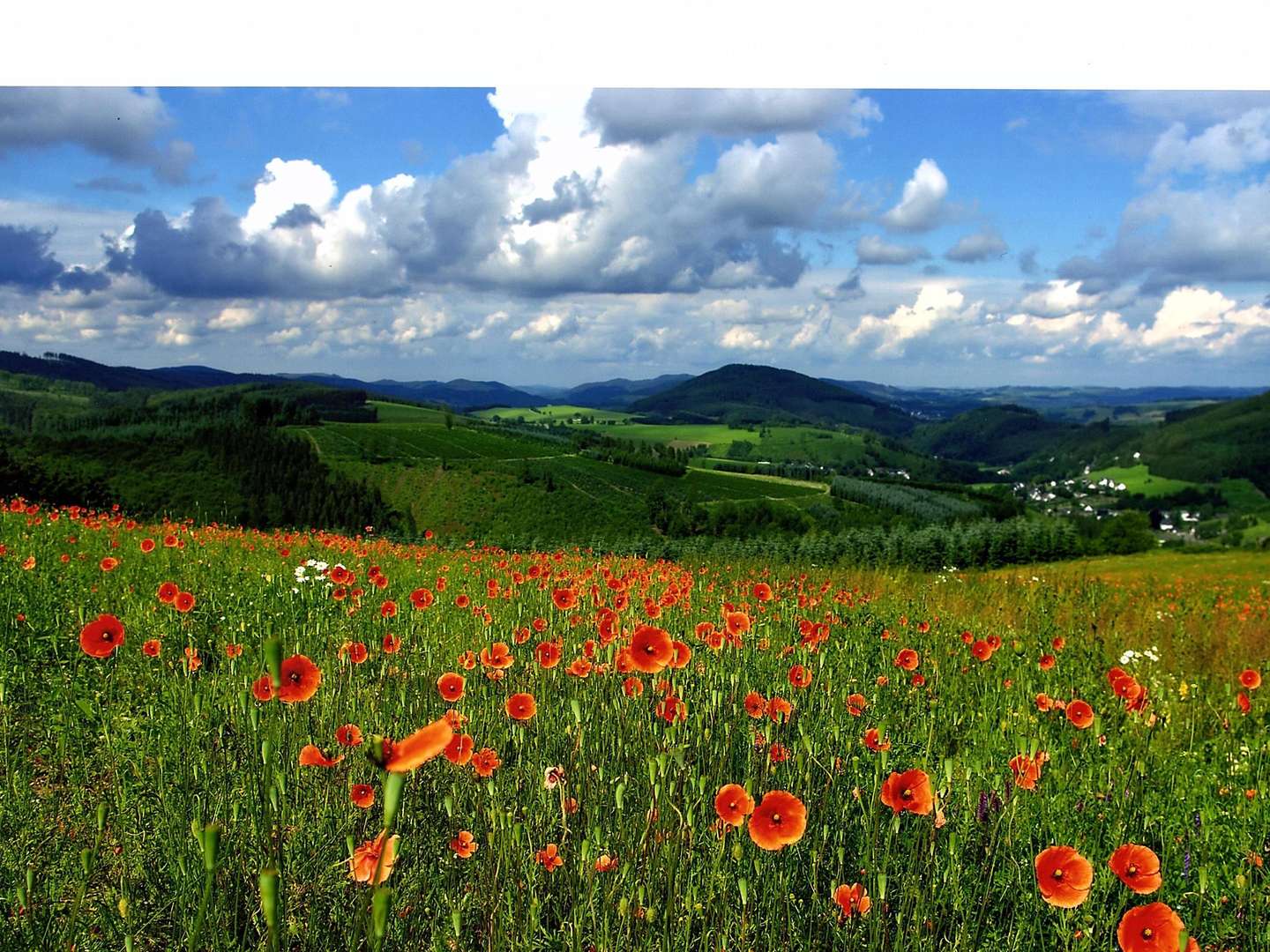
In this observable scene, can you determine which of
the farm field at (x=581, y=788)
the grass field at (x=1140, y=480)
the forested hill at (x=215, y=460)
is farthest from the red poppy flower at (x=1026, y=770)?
the grass field at (x=1140, y=480)

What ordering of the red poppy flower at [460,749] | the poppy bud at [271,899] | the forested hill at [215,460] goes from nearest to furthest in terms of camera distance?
1. the poppy bud at [271,899]
2. the red poppy flower at [460,749]
3. the forested hill at [215,460]

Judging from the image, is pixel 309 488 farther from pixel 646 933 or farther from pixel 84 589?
pixel 646 933

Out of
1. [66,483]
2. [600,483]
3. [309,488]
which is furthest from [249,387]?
[66,483]

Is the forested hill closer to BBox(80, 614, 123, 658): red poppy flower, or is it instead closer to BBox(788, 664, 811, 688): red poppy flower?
BBox(80, 614, 123, 658): red poppy flower

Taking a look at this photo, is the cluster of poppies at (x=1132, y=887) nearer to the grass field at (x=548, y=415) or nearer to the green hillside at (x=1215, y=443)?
the grass field at (x=548, y=415)

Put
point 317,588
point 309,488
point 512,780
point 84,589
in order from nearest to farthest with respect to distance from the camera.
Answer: point 512,780, point 84,589, point 317,588, point 309,488

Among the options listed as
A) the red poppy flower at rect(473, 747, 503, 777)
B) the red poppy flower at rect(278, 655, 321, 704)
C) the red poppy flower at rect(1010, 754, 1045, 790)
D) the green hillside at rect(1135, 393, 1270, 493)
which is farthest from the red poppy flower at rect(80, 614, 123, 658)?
the green hillside at rect(1135, 393, 1270, 493)
